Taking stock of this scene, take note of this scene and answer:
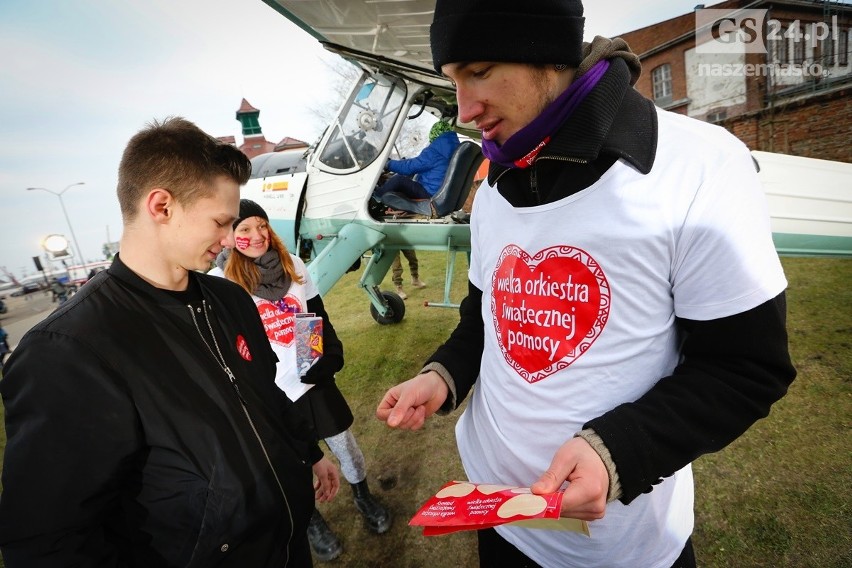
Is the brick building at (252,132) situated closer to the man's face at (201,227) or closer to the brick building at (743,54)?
the brick building at (743,54)

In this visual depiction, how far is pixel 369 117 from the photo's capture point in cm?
491

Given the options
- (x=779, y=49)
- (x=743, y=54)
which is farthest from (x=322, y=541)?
(x=779, y=49)

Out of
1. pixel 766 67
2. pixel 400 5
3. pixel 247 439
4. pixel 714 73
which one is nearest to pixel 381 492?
pixel 247 439

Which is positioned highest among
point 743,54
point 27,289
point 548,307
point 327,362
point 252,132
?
point 252,132

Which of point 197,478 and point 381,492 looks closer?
point 197,478

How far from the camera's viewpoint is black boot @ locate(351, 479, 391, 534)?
2598 millimetres

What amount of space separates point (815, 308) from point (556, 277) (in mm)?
5704

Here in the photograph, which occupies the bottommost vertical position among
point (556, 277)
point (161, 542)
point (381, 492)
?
point (381, 492)

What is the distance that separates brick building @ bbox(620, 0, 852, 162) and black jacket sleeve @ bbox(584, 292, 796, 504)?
743 inches

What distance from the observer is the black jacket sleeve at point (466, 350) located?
1.35 meters

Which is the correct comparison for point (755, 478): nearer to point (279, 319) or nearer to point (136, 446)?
point (279, 319)

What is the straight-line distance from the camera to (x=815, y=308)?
4.62 m

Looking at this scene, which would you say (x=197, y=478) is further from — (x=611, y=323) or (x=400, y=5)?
(x=400, y=5)

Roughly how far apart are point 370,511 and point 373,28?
4.43 meters
